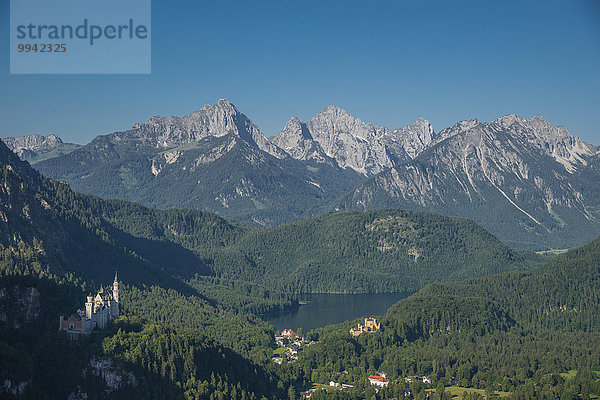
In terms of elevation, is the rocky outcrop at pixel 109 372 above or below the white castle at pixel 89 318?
below

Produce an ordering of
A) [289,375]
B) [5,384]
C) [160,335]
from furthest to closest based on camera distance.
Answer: [289,375], [160,335], [5,384]

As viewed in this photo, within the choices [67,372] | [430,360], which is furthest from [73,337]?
[430,360]

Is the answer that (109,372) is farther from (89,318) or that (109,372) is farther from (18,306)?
(18,306)

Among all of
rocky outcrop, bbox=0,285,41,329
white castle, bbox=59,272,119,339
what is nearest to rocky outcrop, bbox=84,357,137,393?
white castle, bbox=59,272,119,339

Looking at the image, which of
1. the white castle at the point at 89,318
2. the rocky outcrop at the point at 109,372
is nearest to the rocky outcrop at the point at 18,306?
the white castle at the point at 89,318

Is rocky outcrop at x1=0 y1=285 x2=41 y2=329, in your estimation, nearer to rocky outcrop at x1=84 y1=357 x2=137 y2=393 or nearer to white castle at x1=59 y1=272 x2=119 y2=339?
white castle at x1=59 y1=272 x2=119 y2=339

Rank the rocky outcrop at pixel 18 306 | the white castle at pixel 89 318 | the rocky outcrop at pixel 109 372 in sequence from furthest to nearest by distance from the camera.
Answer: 1. the rocky outcrop at pixel 18 306
2. the white castle at pixel 89 318
3. the rocky outcrop at pixel 109 372

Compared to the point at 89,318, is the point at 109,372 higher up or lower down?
lower down

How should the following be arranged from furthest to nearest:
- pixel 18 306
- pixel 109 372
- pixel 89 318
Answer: pixel 18 306 → pixel 89 318 → pixel 109 372

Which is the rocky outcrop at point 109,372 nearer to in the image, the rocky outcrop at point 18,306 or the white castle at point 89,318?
the white castle at point 89,318


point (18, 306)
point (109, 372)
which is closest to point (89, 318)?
point (109, 372)

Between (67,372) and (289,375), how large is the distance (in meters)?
56.8

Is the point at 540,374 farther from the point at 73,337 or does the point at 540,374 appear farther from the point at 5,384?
the point at 5,384

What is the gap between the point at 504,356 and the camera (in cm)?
19175
